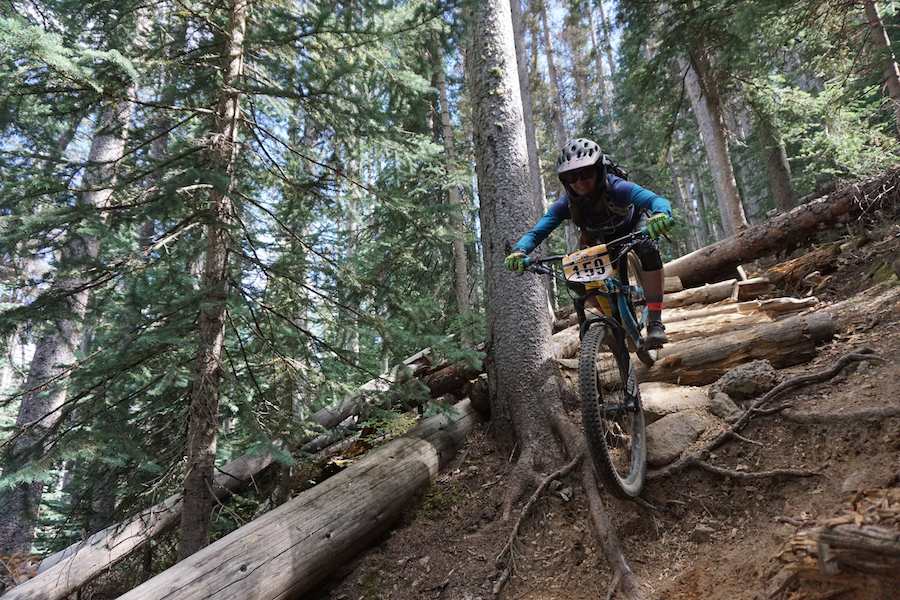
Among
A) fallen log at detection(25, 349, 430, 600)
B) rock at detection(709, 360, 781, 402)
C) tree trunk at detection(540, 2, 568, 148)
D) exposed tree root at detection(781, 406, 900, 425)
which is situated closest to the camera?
exposed tree root at detection(781, 406, 900, 425)

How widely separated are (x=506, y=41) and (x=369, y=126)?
1.91 metres

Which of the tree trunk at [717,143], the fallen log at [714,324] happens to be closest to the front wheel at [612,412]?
the fallen log at [714,324]

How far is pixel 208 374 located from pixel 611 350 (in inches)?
137

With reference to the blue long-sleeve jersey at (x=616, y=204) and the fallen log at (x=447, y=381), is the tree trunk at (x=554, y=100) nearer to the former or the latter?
the fallen log at (x=447, y=381)

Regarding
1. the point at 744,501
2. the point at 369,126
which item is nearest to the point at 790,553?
the point at 744,501

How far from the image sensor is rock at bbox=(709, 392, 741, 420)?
13.3 ft

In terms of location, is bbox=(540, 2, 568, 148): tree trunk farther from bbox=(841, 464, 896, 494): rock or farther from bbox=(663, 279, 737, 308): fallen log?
bbox=(841, 464, 896, 494): rock

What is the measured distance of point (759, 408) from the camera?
3.85 m

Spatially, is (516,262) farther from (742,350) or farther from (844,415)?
(742,350)

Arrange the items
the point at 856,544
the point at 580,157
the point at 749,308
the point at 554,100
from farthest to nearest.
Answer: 1. the point at 554,100
2. the point at 749,308
3. the point at 580,157
4. the point at 856,544

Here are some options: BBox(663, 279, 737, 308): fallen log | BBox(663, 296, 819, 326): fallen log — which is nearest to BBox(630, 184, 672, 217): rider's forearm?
BBox(663, 296, 819, 326): fallen log

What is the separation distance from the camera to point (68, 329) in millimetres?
9141

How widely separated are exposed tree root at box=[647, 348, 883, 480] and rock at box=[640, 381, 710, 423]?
18.7 inches

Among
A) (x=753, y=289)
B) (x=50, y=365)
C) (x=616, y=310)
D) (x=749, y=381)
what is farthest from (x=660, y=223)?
(x=50, y=365)
